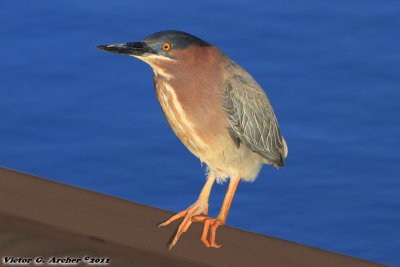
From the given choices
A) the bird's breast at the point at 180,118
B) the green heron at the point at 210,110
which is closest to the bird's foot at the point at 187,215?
the green heron at the point at 210,110

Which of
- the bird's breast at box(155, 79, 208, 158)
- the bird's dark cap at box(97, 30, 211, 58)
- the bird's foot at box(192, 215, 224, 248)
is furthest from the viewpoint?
the bird's breast at box(155, 79, 208, 158)

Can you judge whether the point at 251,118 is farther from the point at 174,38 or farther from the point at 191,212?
the point at 174,38

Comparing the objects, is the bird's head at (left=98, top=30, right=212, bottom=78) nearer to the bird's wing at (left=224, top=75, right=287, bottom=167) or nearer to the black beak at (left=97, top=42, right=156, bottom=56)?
the black beak at (left=97, top=42, right=156, bottom=56)

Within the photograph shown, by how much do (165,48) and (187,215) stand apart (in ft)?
1.81

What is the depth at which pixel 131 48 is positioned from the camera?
108 inches

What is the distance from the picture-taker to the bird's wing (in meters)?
3.03

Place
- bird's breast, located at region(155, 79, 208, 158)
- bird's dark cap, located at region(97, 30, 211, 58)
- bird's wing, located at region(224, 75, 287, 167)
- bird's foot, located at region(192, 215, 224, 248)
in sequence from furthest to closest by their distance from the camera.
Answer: bird's wing, located at region(224, 75, 287, 167), bird's breast, located at region(155, 79, 208, 158), bird's dark cap, located at region(97, 30, 211, 58), bird's foot, located at region(192, 215, 224, 248)

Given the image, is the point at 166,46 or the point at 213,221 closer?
the point at 166,46

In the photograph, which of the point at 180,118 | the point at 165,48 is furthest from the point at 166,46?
the point at 180,118

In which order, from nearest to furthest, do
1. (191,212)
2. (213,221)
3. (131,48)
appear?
1. (131,48)
2. (213,221)
3. (191,212)

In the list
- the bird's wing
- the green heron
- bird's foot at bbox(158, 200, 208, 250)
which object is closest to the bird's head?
the green heron

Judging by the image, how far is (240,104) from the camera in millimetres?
3074

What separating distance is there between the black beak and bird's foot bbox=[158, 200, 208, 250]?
473mm

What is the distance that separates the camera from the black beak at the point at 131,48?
108 inches
